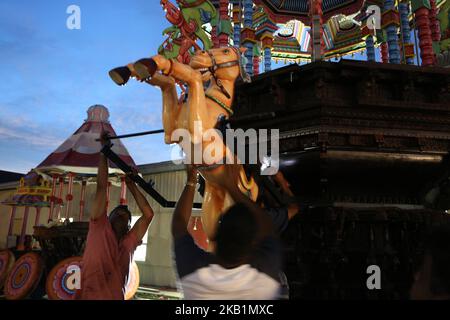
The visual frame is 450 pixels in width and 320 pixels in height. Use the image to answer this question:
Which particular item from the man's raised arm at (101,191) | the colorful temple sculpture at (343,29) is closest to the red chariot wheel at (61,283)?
the man's raised arm at (101,191)

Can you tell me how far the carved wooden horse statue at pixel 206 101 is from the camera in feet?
8.28

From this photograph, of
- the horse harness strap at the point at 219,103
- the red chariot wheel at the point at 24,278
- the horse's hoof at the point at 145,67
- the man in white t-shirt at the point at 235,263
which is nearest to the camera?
the man in white t-shirt at the point at 235,263

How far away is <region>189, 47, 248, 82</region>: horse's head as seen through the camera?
271 centimetres

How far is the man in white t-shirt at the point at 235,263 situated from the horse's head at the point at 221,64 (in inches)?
60.4

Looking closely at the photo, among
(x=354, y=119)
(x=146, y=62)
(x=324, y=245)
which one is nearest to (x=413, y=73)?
(x=354, y=119)

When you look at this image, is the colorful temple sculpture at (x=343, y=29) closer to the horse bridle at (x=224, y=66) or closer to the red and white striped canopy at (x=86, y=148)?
the red and white striped canopy at (x=86, y=148)

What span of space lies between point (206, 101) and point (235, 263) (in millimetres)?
1568

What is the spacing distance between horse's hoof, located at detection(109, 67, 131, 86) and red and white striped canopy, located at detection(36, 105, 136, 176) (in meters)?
4.51

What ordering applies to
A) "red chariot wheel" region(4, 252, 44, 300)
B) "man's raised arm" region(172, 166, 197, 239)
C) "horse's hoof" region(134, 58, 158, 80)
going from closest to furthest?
1. "man's raised arm" region(172, 166, 197, 239)
2. "horse's hoof" region(134, 58, 158, 80)
3. "red chariot wheel" region(4, 252, 44, 300)

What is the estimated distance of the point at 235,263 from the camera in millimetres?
1503

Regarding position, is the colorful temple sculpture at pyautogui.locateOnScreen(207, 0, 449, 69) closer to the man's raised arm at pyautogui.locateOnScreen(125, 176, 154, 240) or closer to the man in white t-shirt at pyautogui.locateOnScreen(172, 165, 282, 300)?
the man's raised arm at pyautogui.locateOnScreen(125, 176, 154, 240)

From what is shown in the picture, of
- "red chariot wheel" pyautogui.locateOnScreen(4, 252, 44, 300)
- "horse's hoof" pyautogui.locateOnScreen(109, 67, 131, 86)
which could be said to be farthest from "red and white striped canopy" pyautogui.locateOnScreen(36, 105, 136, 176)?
"horse's hoof" pyautogui.locateOnScreen(109, 67, 131, 86)

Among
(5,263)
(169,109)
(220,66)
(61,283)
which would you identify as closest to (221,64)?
(220,66)

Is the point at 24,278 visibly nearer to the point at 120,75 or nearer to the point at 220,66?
the point at 120,75
